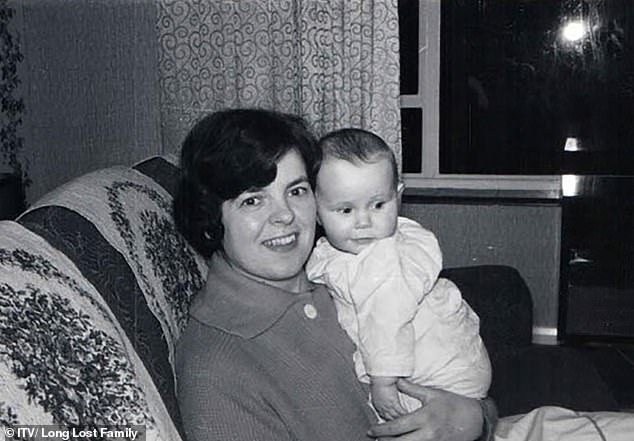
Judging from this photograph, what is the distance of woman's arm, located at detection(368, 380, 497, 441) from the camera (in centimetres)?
124

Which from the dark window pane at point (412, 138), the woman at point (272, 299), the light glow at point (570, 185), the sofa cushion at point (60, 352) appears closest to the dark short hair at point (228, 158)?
the woman at point (272, 299)

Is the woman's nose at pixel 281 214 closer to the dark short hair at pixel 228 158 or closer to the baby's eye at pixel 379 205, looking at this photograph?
the dark short hair at pixel 228 158

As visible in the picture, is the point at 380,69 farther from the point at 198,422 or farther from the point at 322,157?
the point at 198,422

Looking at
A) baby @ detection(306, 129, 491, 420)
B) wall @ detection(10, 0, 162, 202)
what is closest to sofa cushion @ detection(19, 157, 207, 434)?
baby @ detection(306, 129, 491, 420)

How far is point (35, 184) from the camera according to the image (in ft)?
11.7

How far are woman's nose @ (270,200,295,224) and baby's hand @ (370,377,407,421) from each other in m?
0.29

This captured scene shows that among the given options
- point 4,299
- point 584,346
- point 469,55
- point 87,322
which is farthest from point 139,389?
point 469,55

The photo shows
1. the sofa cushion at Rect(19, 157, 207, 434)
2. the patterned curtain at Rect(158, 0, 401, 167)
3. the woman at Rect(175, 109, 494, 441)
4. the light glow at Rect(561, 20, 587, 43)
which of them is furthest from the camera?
the light glow at Rect(561, 20, 587, 43)

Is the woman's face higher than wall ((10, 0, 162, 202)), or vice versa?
wall ((10, 0, 162, 202))

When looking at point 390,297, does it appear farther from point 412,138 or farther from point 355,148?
point 412,138

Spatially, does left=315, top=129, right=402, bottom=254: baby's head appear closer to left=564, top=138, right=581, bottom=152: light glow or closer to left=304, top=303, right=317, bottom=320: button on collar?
left=304, top=303, right=317, bottom=320: button on collar

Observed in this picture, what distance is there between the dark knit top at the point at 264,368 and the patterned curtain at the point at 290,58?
1.89 metres

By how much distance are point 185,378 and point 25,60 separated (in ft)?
9.01

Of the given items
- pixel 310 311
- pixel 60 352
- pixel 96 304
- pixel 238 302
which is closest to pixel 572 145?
pixel 310 311
